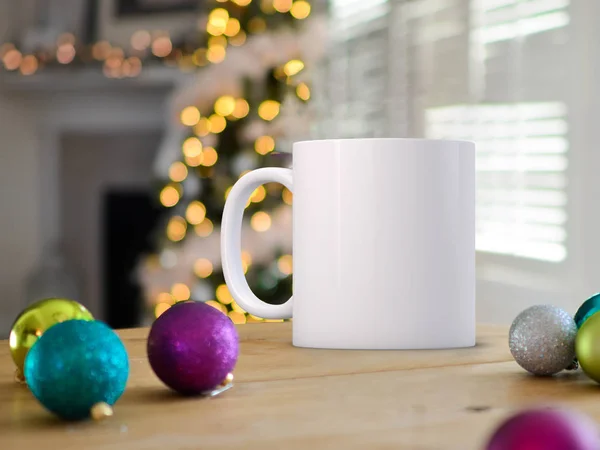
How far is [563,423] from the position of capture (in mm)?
253

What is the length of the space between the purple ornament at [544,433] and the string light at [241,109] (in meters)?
2.31

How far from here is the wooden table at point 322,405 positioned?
346mm

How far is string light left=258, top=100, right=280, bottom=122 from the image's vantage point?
8.20 feet

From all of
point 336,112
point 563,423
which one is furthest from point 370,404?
point 336,112

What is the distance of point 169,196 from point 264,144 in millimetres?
412

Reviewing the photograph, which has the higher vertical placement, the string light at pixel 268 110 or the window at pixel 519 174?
the string light at pixel 268 110

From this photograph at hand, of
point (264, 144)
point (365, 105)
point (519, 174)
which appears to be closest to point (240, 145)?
point (264, 144)

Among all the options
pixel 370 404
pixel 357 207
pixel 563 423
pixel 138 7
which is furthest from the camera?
pixel 138 7

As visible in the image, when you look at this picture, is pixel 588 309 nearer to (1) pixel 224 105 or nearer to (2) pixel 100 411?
(2) pixel 100 411

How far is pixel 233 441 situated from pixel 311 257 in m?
0.28

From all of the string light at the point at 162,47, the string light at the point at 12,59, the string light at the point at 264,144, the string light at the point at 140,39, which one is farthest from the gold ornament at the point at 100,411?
the string light at the point at 12,59

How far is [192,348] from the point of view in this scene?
0.45m

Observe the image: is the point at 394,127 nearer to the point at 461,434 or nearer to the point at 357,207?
the point at 357,207

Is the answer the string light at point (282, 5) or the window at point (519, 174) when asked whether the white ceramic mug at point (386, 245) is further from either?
the string light at point (282, 5)
